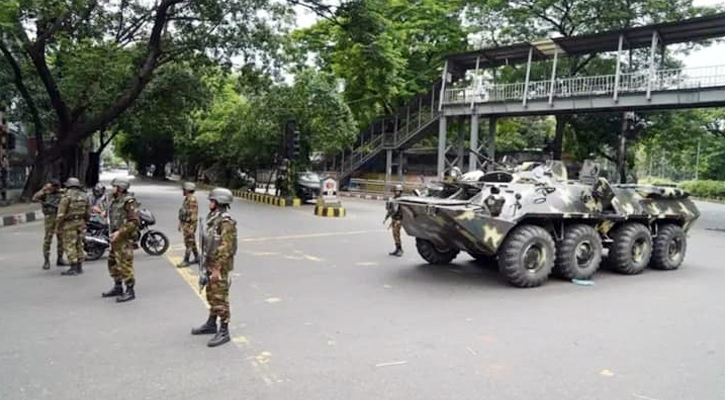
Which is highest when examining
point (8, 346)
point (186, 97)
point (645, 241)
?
point (186, 97)

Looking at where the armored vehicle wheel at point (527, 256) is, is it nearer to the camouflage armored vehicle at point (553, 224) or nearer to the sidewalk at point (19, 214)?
the camouflage armored vehicle at point (553, 224)

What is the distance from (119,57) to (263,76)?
4694 millimetres

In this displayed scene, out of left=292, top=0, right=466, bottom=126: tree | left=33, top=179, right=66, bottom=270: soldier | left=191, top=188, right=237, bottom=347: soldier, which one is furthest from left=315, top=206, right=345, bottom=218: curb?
left=191, top=188, right=237, bottom=347: soldier

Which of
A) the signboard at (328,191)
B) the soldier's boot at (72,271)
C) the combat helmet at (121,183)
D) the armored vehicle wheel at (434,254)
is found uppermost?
the combat helmet at (121,183)

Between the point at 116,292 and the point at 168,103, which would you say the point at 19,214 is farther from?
the point at 116,292

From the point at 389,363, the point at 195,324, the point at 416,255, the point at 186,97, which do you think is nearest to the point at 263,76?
the point at 186,97

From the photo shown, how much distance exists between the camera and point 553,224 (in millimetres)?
8305

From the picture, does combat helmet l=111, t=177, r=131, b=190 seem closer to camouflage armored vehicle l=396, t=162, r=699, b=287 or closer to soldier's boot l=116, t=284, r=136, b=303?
soldier's boot l=116, t=284, r=136, b=303

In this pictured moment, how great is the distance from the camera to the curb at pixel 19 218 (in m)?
13.7

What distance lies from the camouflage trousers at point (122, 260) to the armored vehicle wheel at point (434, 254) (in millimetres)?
4737

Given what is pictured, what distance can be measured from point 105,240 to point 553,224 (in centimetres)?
704

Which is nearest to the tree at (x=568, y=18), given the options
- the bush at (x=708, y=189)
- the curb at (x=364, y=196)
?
the curb at (x=364, y=196)

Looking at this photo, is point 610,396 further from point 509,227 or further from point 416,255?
point 416,255

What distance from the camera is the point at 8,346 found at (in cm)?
484
